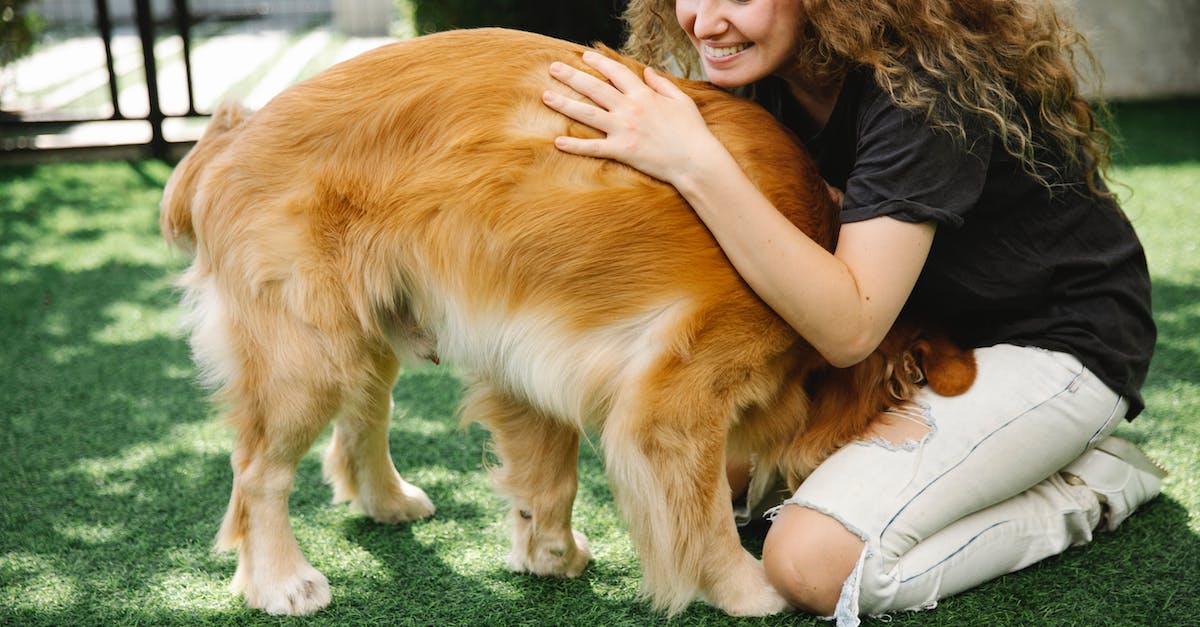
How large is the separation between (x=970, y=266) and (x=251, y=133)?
1.55 m

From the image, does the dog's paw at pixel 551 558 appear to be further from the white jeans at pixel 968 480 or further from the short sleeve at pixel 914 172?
the short sleeve at pixel 914 172

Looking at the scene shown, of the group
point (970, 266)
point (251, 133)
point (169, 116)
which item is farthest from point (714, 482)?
point (169, 116)

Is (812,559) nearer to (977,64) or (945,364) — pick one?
(945,364)

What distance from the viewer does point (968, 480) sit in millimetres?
2211

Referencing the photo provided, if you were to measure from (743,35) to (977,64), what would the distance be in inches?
19.0

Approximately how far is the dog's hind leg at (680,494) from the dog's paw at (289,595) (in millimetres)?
700

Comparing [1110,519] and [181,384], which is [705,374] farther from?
[181,384]

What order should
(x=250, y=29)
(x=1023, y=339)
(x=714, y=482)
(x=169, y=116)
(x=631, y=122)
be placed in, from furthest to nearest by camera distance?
1. (x=250, y=29)
2. (x=169, y=116)
3. (x=1023, y=339)
4. (x=714, y=482)
5. (x=631, y=122)

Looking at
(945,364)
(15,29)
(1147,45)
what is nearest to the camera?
(945,364)

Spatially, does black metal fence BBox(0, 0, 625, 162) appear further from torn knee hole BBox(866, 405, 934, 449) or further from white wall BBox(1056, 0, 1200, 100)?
white wall BBox(1056, 0, 1200, 100)

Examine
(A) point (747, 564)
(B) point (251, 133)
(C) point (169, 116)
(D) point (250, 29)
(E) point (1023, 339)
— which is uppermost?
(B) point (251, 133)

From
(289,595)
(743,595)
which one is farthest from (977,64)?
(289,595)

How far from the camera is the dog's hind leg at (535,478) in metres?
2.34

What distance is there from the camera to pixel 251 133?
2.06 metres
